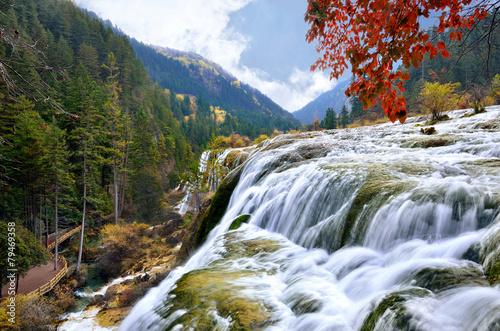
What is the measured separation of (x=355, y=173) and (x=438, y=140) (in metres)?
5.34

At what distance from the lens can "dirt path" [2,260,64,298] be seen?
42.8 ft

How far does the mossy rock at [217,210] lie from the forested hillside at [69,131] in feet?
19.7

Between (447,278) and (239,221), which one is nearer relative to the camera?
(447,278)

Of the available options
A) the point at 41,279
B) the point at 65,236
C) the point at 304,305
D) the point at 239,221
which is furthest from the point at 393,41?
the point at 65,236

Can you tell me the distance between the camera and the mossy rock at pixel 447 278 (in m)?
2.30

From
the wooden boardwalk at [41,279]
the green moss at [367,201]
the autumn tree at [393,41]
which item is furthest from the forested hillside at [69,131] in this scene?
the green moss at [367,201]

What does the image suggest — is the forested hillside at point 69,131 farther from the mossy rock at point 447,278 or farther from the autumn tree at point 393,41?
the mossy rock at point 447,278

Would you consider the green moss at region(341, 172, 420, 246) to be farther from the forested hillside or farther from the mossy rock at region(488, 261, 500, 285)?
the forested hillside

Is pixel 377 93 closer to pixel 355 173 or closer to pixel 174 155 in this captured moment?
pixel 355 173

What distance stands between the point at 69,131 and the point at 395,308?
3382cm

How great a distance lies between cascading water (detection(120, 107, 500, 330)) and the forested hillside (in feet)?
10.3

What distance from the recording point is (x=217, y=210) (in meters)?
9.60

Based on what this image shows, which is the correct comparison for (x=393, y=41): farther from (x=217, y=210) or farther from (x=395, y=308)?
(x=217, y=210)

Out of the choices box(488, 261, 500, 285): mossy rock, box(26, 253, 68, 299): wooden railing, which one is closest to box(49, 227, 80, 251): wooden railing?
box(26, 253, 68, 299): wooden railing
